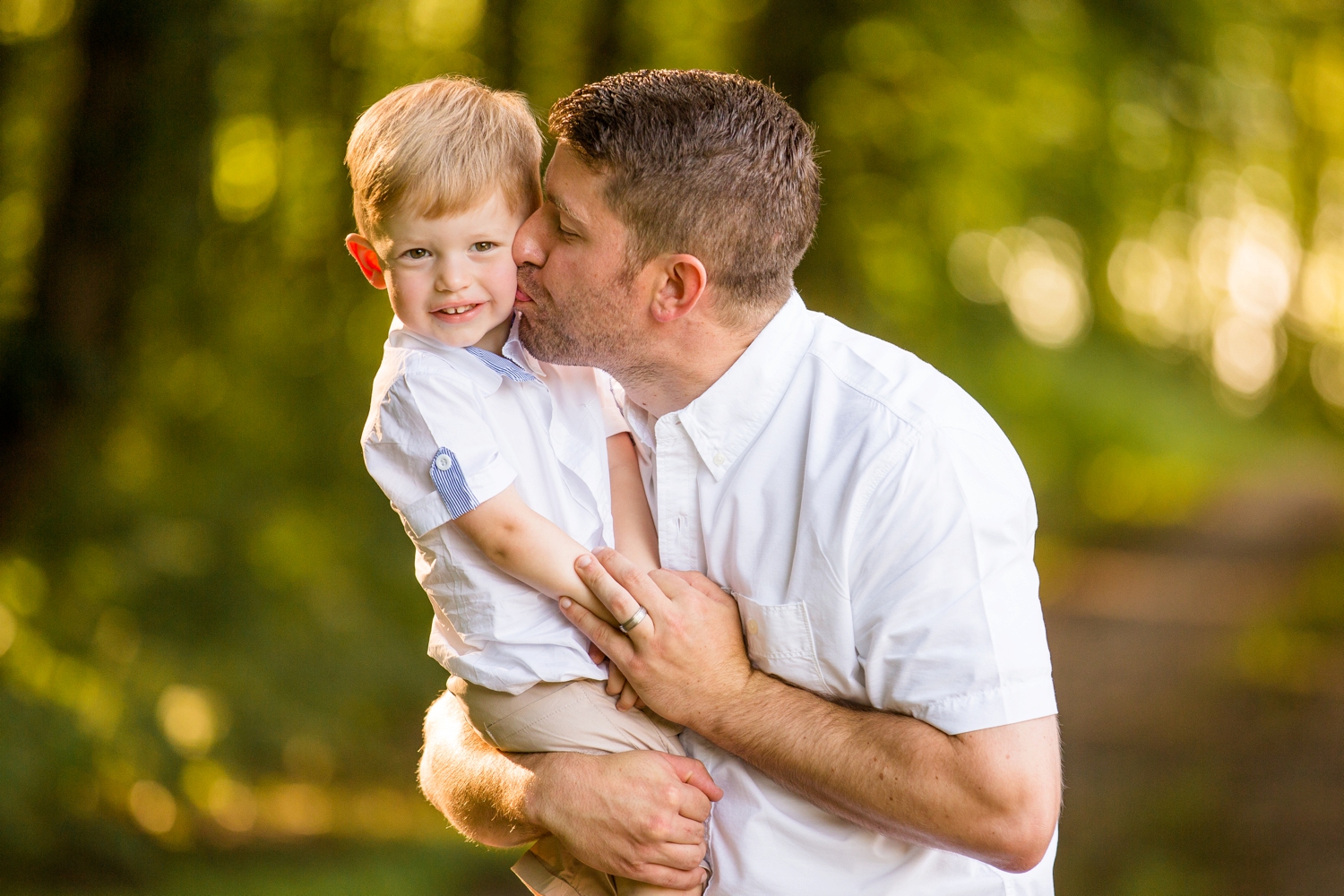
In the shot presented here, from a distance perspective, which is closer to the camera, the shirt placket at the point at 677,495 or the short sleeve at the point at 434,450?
the short sleeve at the point at 434,450

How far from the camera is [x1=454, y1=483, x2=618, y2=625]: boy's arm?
1824 millimetres

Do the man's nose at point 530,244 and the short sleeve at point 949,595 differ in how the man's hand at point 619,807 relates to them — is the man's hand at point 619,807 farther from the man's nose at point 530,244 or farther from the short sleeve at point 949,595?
the man's nose at point 530,244

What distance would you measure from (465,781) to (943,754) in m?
0.93

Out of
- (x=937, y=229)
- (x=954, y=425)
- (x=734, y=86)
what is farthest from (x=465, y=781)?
(x=937, y=229)

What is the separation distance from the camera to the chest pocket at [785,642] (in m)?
1.79

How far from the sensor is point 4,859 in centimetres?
477

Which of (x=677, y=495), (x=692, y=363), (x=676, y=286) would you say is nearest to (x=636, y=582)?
(x=677, y=495)

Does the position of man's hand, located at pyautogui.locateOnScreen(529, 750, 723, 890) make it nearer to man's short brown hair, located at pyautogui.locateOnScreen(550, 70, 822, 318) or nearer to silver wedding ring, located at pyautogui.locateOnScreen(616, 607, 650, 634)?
silver wedding ring, located at pyautogui.locateOnScreen(616, 607, 650, 634)

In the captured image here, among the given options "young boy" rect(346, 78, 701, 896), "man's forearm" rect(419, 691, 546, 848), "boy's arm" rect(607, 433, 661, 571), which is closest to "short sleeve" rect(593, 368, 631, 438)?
"boy's arm" rect(607, 433, 661, 571)

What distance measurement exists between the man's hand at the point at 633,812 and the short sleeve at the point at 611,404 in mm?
578

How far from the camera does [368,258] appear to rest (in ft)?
6.48

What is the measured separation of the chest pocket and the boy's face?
631 millimetres

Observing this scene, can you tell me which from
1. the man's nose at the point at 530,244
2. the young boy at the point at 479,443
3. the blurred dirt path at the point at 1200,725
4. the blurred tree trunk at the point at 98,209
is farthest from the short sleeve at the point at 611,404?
the blurred dirt path at the point at 1200,725

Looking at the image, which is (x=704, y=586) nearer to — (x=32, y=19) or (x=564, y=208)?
(x=564, y=208)
